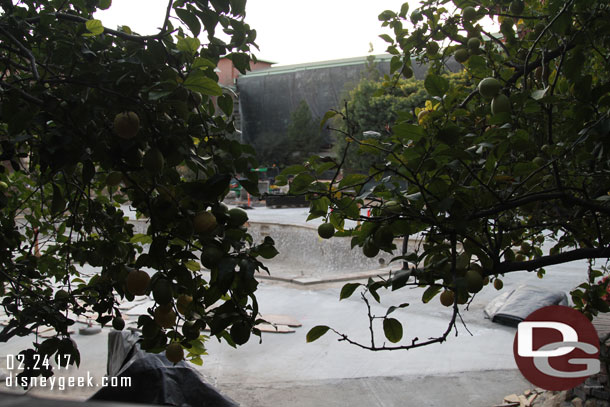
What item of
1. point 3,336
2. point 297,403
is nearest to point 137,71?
point 3,336

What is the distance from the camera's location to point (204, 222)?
89cm

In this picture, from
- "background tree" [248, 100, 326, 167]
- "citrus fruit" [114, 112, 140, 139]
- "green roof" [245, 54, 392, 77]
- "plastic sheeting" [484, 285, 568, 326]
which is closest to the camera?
"citrus fruit" [114, 112, 140, 139]

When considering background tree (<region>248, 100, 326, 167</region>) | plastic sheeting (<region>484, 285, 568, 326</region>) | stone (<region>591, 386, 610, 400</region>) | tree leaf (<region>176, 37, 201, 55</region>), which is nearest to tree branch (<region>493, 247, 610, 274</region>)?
tree leaf (<region>176, 37, 201, 55</region>)

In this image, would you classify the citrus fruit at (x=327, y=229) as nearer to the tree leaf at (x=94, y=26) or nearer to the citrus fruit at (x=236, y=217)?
the citrus fruit at (x=236, y=217)

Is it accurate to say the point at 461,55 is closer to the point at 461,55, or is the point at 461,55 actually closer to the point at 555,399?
the point at 461,55

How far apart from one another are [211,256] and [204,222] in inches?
2.3

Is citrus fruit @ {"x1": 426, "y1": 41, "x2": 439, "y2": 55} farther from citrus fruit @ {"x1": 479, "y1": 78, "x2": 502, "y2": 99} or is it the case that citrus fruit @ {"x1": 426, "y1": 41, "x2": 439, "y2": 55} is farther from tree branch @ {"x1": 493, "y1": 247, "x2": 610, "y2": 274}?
tree branch @ {"x1": 493, "y1": 247, "x2": 610, "y2": 274}

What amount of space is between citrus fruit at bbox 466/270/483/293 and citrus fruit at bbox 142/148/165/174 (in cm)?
65

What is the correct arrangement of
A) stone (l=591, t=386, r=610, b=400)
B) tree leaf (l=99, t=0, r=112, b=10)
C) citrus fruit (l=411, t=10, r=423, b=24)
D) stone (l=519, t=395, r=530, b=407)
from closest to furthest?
tree leaf (l=99, t=0, r=112, b=10) → citrus fruit (l=411, t=10, r=423, b=24) → stone (l=591, t=386, r=610, b=400) → stone (l=519, t=395, r=530, b=407)

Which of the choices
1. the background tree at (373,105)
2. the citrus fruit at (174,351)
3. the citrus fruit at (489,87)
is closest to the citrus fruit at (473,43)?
the citrus fruit at (489,87)

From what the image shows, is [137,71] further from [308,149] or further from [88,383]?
[308,149]

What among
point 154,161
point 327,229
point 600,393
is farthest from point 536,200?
point 600,393

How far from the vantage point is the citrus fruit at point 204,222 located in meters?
0.89

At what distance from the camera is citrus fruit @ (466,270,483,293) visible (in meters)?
1.07
